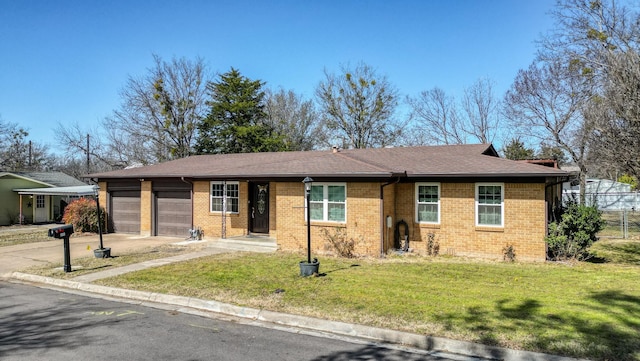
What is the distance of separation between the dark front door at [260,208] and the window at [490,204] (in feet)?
26.1

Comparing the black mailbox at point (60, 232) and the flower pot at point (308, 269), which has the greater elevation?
the black mailbox at point (60, 232)

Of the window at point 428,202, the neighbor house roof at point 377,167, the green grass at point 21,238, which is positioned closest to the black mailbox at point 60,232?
the neighbor house roof at point 377,167

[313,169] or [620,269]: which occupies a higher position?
[313,169]

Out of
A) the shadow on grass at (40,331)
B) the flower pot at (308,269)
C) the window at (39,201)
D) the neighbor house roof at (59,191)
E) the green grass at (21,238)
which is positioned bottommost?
the shadow on grass at (40,331)

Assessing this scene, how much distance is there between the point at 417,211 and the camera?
13.5 metres

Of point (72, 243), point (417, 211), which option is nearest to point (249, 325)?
point (417, 211)

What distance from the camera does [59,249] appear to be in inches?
590

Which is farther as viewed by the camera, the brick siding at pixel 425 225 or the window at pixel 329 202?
the window at pixel 329 202

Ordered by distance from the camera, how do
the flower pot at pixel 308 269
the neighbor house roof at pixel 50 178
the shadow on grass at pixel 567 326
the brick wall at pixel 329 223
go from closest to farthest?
the shadow on grass at pixel 567 326, the flower pot at pixel 308 269, the brick wall at pixel 329 223, the neighbor house roof at pixel 50 178

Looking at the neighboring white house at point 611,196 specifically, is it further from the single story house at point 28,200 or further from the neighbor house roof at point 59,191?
the single story house at point 28,200

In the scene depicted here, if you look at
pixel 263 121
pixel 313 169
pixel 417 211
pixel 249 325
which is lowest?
pixel 249 325

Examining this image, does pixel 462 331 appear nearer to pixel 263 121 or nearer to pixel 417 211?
pixel 417 211

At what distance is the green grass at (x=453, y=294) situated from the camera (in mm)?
5711

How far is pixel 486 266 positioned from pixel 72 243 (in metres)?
15.6
